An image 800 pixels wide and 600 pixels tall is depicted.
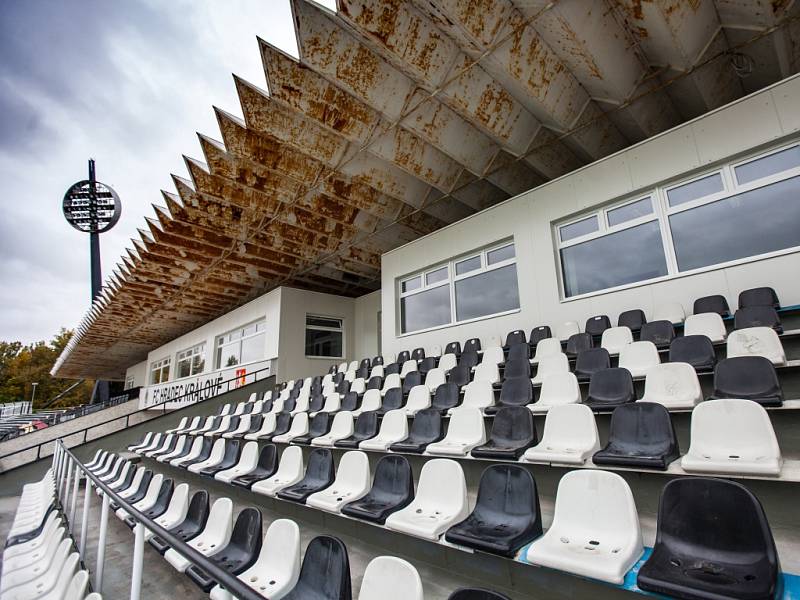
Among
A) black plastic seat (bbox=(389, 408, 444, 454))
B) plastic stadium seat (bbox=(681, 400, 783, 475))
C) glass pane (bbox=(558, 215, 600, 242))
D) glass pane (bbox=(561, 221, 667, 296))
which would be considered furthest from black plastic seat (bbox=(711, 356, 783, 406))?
glass pane (bbox=(558, 215, 600, 242))

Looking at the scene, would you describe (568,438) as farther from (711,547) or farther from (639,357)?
(639,357)

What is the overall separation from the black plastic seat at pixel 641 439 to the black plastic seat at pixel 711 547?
467mm

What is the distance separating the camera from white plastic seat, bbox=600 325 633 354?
4672 mm

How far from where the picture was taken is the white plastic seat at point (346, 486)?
3.01 meters

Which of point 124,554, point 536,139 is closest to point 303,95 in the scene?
point 536,139

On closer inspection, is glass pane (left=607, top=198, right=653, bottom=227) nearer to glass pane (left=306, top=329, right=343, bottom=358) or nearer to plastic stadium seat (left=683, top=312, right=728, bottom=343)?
plastic stadium seat (left=683, top=312, right=728, bottom=343)

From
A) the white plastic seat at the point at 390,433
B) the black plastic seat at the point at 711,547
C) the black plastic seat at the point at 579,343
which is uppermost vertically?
the black plastic seat at the point at 579,343

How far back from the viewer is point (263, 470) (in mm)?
4281

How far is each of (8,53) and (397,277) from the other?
29760 mm

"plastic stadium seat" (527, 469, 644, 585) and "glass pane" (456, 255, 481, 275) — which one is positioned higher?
"glass pane" (456, 255, 481, 275)

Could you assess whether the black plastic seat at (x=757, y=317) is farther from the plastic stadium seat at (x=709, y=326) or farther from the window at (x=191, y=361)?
the window at (x=191, y=361)

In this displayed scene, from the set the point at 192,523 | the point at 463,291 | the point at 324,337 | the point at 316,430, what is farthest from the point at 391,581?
the point at 324,337

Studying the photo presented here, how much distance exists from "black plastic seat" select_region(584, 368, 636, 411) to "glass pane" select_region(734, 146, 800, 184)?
3.74 metres

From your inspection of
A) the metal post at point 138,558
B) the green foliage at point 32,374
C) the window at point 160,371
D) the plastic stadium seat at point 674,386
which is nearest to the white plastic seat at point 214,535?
the metal post at point 138,558
